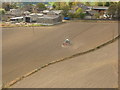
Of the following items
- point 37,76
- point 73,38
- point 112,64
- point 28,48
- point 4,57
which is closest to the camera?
point 37,76

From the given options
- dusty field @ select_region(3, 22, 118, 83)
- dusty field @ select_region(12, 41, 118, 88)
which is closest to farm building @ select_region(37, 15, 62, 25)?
dusty field @ select_region(3, 22, 118, 83)

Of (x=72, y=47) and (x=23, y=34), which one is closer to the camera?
(x=72, y=47)

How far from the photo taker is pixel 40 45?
34.6 feet

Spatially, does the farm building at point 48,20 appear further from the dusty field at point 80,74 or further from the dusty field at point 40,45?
the dusty field at point 80,74

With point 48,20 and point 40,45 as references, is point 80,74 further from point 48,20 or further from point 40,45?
point 48,20

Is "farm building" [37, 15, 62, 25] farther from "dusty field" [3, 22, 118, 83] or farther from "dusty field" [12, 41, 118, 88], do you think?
"dusty field" [12, 41, 118, 88]

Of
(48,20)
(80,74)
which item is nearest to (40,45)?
(80,74)

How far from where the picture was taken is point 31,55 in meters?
9.09

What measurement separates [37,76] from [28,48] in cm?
342

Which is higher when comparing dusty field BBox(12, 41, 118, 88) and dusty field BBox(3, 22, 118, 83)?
dusty field BBox(3, 22, 118, 83)

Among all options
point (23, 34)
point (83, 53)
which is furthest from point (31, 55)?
point (23, 34)

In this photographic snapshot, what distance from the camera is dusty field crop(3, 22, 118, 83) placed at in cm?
796

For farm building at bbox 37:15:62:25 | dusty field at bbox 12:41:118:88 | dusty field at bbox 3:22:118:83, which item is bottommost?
dusty field at bbox 12:41:118:88

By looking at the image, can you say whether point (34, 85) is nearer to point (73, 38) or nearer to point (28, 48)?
point (28, 48)
